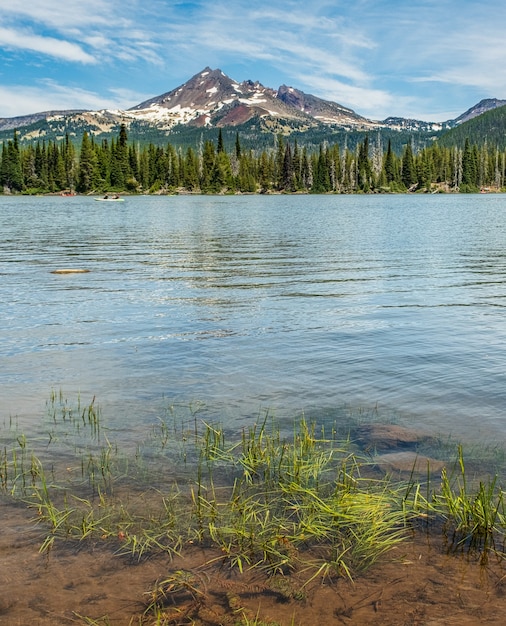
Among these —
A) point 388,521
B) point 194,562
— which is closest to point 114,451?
point 194,562

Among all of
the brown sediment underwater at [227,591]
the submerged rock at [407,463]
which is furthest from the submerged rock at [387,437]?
the brown sediment underwater at [227,591]

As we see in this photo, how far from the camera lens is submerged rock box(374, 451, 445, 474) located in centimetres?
698

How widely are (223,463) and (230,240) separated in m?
34.7

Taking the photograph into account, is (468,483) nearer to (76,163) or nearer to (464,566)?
(464,566)

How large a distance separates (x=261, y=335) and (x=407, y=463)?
7.49m

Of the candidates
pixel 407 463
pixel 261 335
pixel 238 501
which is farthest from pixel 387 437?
pixel 261 335

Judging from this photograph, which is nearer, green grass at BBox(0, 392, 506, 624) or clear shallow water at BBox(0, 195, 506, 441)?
green grass at BBox(0, 392, 506, 624)

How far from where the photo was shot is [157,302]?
18.6 m

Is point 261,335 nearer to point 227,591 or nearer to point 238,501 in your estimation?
point 238,501

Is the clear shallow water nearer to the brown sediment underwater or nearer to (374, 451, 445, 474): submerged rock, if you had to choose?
(374, 451, 445, 474): submerged rock

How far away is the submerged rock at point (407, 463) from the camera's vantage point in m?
6.98

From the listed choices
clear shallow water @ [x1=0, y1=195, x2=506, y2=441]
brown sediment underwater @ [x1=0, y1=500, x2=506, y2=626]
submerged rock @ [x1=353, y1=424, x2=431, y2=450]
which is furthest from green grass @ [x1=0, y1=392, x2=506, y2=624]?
clear shallow water @ [x1=0, y1=195, x2=506, y2=441]

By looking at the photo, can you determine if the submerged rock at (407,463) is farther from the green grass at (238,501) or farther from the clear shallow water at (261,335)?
the clear shallow water at (261,335)

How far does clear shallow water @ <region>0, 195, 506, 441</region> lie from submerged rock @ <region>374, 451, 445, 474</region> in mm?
1126
